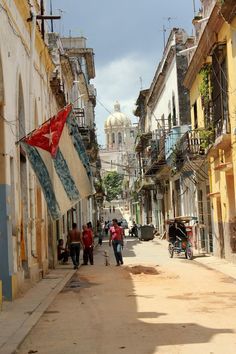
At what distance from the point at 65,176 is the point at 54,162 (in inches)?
20.4

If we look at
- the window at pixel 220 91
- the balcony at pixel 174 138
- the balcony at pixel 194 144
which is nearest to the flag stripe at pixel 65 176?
the window at pixel 220 91

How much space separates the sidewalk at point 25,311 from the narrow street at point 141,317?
0.15 metres

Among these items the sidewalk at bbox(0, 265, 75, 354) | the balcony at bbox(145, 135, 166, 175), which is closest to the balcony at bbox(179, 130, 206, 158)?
the sidewalk at bbox(0, 265, 75, 354)

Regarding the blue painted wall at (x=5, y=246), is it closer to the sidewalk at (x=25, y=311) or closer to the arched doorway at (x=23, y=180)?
the sidewalk at (x=25, y=311)

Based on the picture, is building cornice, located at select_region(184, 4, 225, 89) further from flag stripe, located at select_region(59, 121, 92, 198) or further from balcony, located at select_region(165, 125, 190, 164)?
flag stripe, located at select_region(59, 121, 92, 198)

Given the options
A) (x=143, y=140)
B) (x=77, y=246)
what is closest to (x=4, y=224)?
(x=77, y=246)

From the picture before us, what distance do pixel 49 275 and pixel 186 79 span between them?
1186 cm

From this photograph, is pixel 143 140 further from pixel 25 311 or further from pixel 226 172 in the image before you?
pixel 25 311

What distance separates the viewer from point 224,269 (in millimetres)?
18312

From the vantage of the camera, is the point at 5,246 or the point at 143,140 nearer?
the point at 5,246

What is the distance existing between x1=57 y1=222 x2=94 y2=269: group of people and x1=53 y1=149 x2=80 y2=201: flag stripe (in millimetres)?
7418

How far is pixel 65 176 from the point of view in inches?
524

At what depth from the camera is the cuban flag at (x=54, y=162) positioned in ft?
40.1

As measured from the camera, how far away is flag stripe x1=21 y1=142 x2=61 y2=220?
1235cm
